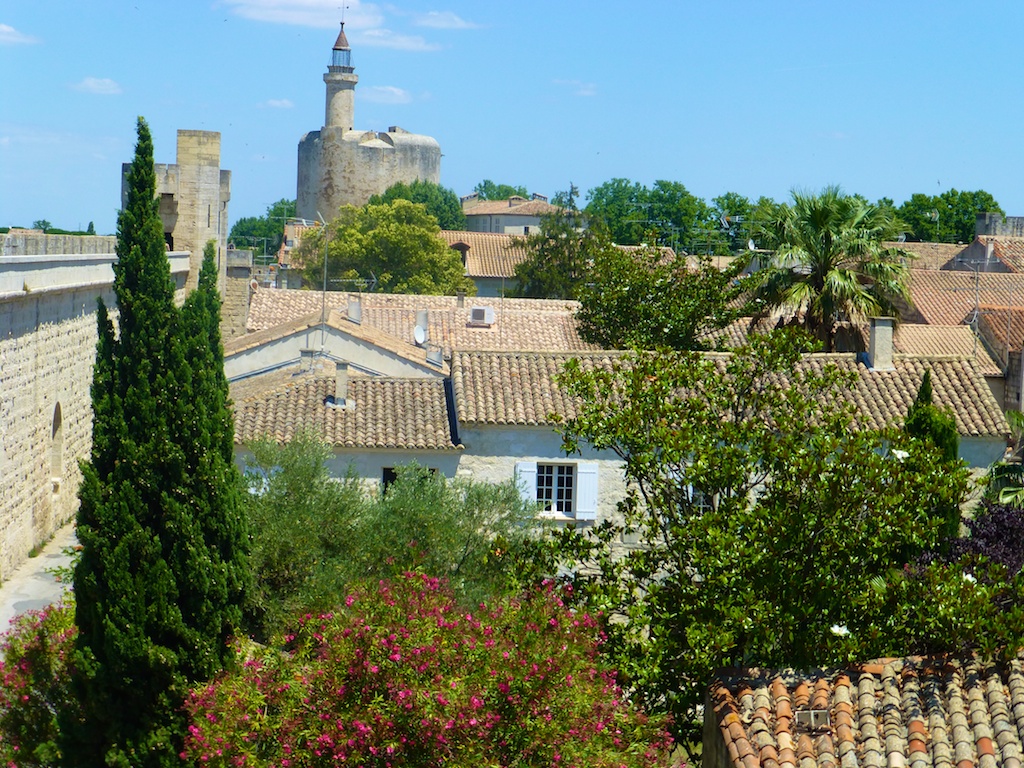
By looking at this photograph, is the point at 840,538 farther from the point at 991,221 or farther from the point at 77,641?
the point at 991,221

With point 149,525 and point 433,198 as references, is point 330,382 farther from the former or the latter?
point 433,198

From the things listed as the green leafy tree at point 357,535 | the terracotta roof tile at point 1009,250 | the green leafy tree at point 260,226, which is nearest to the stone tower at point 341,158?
the green leafy tree at point 260,226

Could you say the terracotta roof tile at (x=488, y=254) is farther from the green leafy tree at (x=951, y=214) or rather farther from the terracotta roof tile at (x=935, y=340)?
the terracotta roof tile at (x=935, y=340)

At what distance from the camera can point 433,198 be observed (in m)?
124

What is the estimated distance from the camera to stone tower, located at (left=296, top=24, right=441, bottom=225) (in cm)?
11706

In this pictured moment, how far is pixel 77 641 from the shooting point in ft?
43.0

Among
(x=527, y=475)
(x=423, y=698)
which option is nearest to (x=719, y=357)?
(x=527, y=475)

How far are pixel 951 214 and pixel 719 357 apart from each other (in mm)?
83608

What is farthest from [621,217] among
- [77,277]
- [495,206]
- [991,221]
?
[77,277]

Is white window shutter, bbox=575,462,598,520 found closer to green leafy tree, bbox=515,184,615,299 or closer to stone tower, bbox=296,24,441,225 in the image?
green leafy tree, bbox=515,184,615,299

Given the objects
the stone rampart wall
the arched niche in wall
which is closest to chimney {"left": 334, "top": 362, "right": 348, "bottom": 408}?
the stone rampart wall

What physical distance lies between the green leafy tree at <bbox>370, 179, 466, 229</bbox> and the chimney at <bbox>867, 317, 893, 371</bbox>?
86926 mm

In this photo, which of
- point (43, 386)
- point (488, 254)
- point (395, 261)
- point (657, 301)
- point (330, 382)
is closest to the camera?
point (330, 382)

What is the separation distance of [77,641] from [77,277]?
15.6 m
